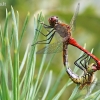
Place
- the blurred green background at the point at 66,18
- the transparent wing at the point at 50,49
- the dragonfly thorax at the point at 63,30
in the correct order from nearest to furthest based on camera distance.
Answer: the transparent wing at the point at 50,49, the dragonfly thorax at the point at 63,30, the blurred green background at the point at 66,18

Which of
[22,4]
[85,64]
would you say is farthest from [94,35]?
[85,64]

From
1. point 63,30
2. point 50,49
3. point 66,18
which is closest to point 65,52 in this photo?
point 63,30

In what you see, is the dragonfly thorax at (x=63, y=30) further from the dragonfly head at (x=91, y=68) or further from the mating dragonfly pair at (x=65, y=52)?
the dragonfly head at (x=91, y=68)

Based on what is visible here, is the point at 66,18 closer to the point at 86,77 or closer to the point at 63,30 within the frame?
the point at 63,30

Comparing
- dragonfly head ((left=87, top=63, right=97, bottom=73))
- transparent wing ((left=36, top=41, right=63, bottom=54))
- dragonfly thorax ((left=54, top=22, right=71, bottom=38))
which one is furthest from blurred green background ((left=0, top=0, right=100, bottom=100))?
dragonfly head ((left=87, top=63, right=97, bottom=73))

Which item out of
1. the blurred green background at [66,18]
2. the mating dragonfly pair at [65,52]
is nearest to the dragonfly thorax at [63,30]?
the mating dragonfly pair at [65,52]

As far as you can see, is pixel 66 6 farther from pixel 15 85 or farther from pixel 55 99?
pixel 15 85

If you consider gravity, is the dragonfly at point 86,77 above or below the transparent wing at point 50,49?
below

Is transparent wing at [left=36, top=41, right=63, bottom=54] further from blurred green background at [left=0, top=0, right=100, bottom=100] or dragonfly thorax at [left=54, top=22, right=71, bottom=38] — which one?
blurred green background at [left=0, top=0, right=100, bottom=100]

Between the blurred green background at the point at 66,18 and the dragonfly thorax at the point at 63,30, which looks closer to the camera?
the dragonfly thorax at the point at 63,30
